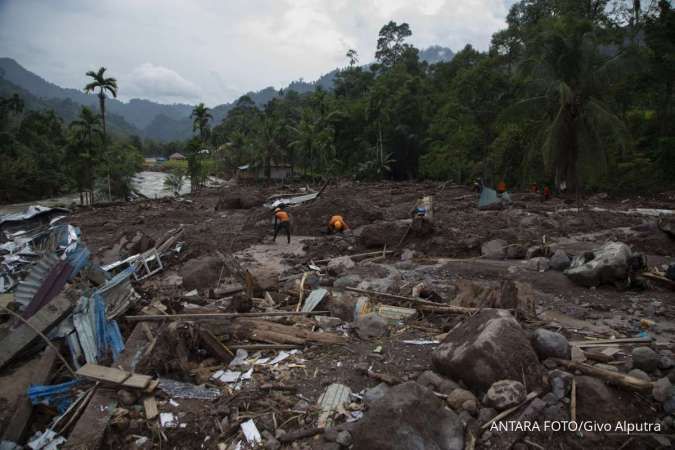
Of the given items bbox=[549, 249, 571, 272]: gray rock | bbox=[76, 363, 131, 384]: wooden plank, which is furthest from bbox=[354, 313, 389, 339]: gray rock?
bbox=[549, 249, 571, 272]: gray rock

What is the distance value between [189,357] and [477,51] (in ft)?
133

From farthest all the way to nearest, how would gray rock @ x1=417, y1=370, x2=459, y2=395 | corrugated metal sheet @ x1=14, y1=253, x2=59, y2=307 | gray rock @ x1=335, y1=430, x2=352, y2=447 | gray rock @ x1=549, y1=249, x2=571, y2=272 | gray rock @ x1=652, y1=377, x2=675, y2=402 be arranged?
gray rock @ x1=549, y1=249, x2=571, y2=272
corrugated metal sheet @ x1=14, y1=253, x2=59, y2=307
gray rock @ x1=417, y1=370, x2=459, y2=395
gray rock @ x1=652, y1=377, x2=675, y2=402
gray rock @ x1=335, y1=430, x2=352, y2=447

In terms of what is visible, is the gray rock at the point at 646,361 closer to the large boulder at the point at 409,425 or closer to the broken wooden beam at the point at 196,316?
the large boulder at the point at 409,425

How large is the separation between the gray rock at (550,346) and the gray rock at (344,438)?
227 centimetres

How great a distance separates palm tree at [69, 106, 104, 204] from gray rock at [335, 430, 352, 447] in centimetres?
2860

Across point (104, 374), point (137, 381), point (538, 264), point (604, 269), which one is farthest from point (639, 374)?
point (104, 374)

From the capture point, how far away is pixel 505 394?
11.7 ft

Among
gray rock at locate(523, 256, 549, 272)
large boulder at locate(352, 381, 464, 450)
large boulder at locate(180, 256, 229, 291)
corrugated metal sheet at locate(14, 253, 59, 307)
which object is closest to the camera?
large boulder at locate(352, 381, 464, 450)

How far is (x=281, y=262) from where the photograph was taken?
35.4 feet

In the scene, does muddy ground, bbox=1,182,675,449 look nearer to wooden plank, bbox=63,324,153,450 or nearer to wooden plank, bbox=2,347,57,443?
wooden plank, bbox=63,324,153,450

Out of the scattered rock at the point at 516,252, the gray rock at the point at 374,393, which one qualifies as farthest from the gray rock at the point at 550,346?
the scattered rock at the point at 516,252

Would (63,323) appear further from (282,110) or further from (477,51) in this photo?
(282,110)

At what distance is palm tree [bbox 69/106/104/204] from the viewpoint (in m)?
26.2

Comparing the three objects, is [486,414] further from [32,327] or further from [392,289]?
[32,327]
